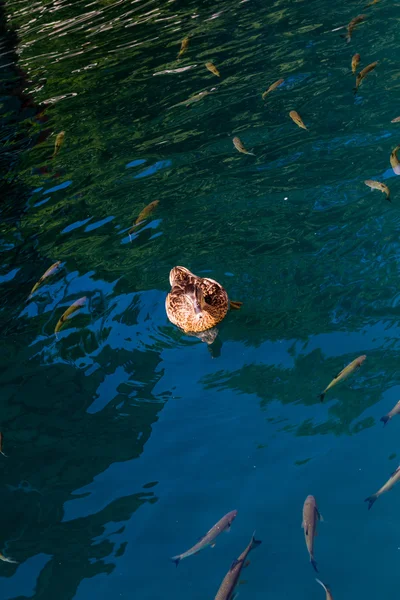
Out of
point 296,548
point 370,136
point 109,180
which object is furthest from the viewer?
point 109,180

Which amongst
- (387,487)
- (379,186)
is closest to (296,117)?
(379,186)

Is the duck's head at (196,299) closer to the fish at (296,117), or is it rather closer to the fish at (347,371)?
the fish at (347,371)

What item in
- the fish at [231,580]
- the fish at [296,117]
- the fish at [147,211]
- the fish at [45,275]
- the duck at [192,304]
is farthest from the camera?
the fish at [296,117]

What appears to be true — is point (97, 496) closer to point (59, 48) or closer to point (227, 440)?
point (227, 440)

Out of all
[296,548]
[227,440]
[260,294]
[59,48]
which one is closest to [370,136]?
[260,294]

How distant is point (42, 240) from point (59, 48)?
32.1ft

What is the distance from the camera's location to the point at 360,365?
5.58 m

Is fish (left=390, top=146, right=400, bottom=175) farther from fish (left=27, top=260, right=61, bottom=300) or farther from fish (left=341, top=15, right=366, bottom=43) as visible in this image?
fish (left=341, top=15, right=366, bottom=43)

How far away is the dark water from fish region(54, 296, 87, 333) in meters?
0.12

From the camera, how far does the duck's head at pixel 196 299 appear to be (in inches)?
240

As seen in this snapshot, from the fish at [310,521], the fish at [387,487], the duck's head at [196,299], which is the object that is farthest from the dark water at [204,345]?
the duck's head at [196,299]

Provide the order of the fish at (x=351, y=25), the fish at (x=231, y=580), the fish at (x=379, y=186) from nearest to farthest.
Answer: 1. the fish at (x=231, y=580)
2. the fish at (x=379, y=186)
3. the fish at (x=351, y=25)

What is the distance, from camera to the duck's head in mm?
6098

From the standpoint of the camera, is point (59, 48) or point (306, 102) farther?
point (59, 48)
